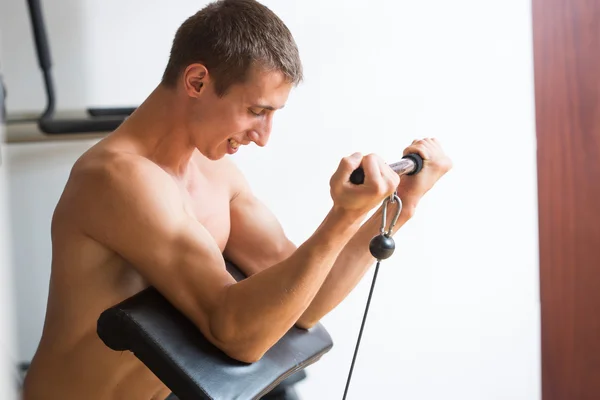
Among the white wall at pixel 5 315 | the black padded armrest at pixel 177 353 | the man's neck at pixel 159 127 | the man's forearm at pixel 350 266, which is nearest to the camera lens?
the white wall at pixel 5 315

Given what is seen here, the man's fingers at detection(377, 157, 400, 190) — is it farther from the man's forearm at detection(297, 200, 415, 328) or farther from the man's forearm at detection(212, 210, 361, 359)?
the man's forearm at detection(297, 200, 415, 328)

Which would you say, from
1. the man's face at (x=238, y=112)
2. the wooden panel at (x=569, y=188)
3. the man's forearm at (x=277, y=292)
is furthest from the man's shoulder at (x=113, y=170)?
the wooden panel at (x=569, y=188)

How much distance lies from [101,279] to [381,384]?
44.5 inches

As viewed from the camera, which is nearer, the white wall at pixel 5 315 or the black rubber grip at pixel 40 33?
the white wall at pixel 5 315

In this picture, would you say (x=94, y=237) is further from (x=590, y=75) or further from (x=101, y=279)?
(x=590, y=75)

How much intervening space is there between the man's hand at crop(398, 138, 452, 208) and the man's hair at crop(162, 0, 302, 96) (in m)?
0.24

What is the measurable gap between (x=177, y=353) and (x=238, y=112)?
40cm

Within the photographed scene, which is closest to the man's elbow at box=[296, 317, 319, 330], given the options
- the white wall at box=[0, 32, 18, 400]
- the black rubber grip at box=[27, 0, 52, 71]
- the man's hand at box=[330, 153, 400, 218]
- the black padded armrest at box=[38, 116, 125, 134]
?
the man's hand at box=[330, 153, 400, 218]

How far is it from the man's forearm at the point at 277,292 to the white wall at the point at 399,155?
2.48 feet

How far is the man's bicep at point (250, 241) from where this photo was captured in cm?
151

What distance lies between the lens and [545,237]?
7.51 feet

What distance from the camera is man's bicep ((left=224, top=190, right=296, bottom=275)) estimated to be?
1.51 metres

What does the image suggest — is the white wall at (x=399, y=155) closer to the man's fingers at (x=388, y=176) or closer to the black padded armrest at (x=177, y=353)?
the black padded armrest at (x=177, y=353)

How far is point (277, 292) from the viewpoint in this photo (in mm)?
1122
